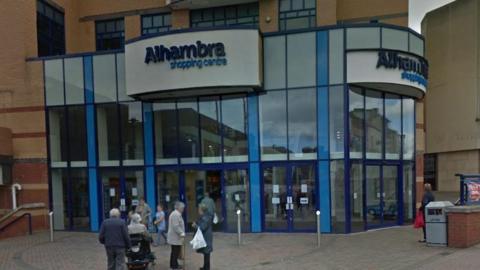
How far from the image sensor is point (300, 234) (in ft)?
41.8

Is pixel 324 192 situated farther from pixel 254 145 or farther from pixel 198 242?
pixel 198 242

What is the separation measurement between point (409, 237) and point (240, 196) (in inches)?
220

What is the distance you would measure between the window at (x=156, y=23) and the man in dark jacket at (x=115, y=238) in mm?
13750

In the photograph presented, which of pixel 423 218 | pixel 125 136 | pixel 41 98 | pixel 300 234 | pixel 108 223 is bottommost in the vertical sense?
pixel 300 234

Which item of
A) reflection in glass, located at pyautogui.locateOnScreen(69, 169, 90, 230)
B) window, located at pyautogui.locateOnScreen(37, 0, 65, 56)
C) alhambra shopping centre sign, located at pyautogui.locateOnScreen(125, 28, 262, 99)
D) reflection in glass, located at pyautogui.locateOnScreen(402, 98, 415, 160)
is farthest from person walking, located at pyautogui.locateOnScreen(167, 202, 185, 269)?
window, located at pyautogui.locateOnScreen(37, 0, 65, 56)

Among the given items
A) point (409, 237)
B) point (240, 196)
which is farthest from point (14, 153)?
point (409, 237)

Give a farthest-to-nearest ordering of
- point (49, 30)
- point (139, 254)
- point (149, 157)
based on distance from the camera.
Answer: point (49, 30)
point (149, 157)
point (139, 254)

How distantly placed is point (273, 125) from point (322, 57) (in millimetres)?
2838

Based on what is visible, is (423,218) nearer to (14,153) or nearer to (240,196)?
(240,196)

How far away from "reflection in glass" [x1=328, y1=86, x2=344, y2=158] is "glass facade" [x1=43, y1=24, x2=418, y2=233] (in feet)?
0.11

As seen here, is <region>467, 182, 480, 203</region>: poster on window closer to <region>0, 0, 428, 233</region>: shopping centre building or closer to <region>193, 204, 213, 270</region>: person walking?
<region>0, 0, 428, 233</region>: shopping centre building

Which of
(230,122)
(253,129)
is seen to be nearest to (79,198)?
(230,122)

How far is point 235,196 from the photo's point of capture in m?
13.7

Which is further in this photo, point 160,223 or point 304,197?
point 304,197
